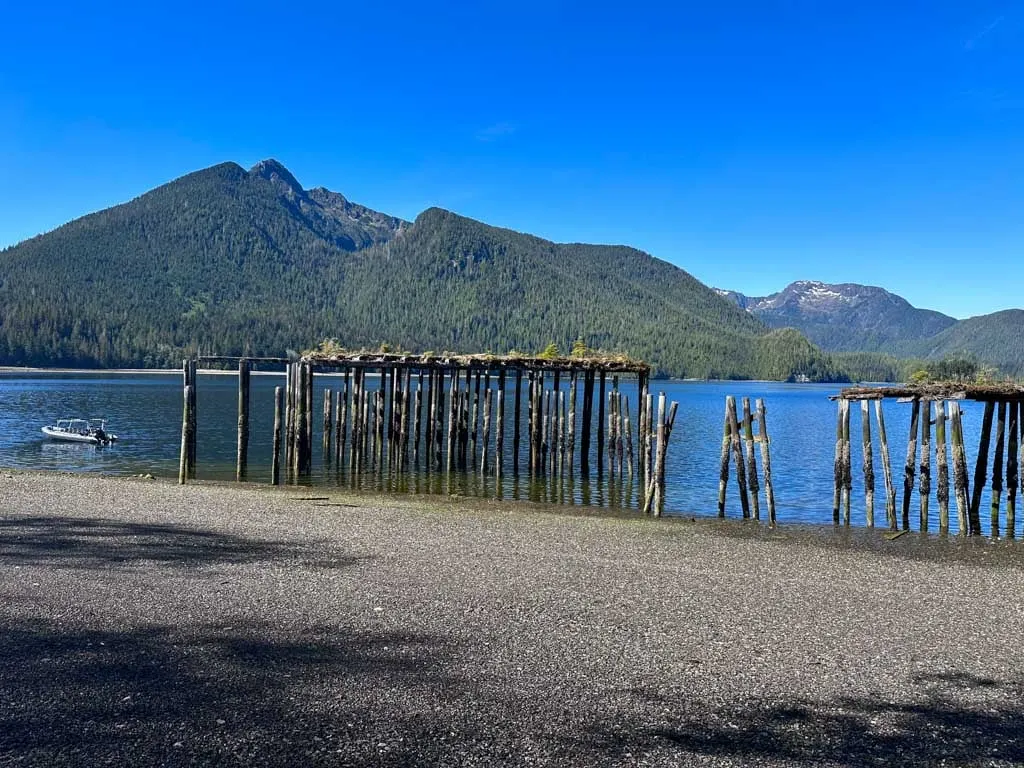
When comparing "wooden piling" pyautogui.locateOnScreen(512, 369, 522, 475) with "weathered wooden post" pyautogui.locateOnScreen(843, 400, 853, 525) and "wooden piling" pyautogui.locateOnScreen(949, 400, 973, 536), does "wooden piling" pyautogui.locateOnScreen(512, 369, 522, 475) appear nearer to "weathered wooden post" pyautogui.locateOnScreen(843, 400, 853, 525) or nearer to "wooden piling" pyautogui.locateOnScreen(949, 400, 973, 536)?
"weathered wooden post" pyautogui.locateOnScreen(843, 400, 853, 525)

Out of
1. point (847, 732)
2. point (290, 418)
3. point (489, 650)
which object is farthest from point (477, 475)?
point (847, 732)

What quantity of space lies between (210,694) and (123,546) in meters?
7.16

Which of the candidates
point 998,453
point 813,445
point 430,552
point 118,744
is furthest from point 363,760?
point 813,445

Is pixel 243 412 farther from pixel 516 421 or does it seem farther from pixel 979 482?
pixel 979 482

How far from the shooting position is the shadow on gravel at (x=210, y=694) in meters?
5.66

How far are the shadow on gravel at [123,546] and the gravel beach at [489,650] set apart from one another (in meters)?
0.08

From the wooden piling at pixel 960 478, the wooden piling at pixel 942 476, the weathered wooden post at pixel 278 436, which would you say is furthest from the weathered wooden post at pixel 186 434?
the wooden piling at pixel 960 478

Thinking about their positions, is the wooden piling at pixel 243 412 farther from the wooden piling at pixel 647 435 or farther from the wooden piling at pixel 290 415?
the wooden piling at pixel 647 435

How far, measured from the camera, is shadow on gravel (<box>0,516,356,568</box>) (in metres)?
11.9

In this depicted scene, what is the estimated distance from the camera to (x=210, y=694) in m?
6.65

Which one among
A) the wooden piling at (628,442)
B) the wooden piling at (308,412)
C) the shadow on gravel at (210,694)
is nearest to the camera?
the shadow on gravel at (210,694)

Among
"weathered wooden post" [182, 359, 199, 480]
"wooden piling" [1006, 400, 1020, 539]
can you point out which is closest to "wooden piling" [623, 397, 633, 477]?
"wooden piling" [1006, 400, 1020, 539]

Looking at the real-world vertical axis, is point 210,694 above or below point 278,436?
below

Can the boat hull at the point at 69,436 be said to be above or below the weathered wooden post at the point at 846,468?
below
